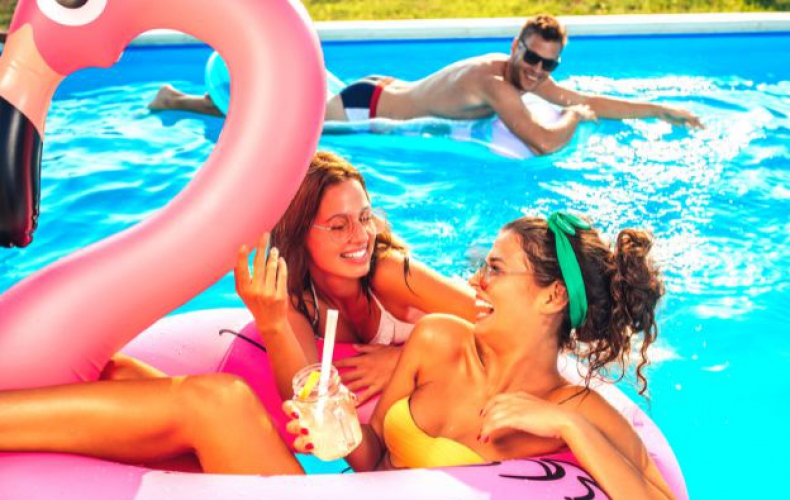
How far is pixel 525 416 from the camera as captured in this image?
1.97 metres

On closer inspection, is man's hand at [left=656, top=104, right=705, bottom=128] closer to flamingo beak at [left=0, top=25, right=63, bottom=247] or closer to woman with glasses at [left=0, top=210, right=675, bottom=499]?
woman with glasses at [left=0, top=210, right=675, bottom=499]

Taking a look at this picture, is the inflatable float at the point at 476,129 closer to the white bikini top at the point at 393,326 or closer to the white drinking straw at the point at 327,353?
the white bikini top at the point at 393,326

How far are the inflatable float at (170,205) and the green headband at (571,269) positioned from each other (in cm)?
30

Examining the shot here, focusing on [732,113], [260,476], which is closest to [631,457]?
[260,476]

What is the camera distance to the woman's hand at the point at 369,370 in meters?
2.53

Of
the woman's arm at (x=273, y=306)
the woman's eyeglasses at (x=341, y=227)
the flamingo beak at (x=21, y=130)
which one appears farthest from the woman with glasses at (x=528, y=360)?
the flamingo beak at (x=21, y=130)

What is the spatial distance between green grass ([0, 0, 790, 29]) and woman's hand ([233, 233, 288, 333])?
575 centimetres

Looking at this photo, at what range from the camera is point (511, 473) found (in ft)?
6.30

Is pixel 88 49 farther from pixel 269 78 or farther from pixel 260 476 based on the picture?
pixel 260 476

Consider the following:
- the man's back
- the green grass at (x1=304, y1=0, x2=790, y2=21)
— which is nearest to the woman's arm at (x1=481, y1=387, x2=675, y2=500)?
the man's back

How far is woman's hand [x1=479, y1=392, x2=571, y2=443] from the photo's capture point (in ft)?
6.40

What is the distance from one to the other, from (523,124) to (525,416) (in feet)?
10.1

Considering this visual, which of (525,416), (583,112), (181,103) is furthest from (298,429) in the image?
(181,103)

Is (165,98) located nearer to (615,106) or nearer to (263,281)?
(615,106)
